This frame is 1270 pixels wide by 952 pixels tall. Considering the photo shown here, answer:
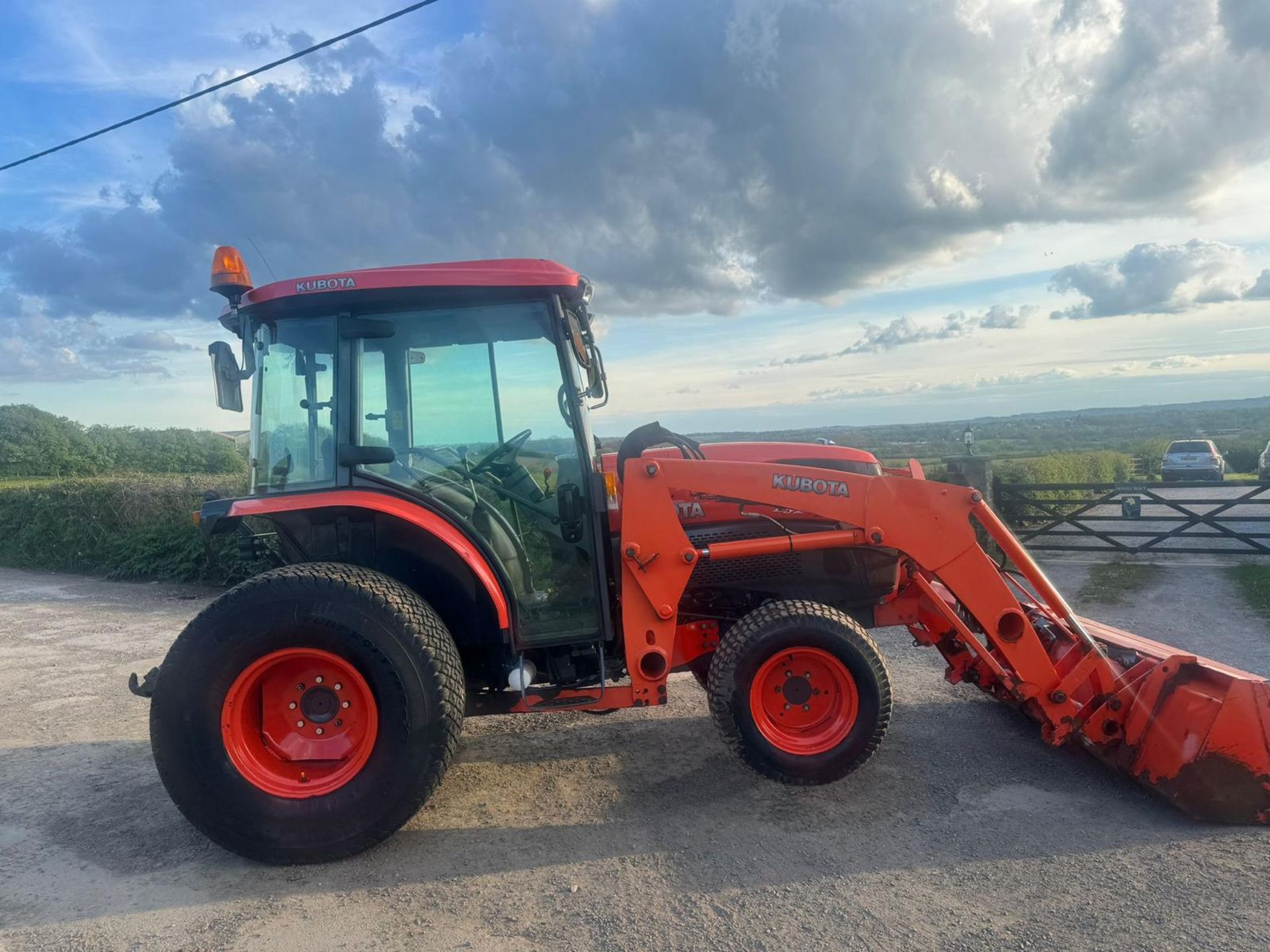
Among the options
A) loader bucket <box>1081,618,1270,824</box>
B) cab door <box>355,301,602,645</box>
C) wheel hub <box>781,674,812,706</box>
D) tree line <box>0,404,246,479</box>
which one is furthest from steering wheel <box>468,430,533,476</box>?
tree line <box>0,404,246,479</box>

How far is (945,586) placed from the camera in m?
4.52

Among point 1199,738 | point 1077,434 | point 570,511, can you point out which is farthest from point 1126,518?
point 1077,434

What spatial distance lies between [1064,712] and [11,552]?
15.9 metres

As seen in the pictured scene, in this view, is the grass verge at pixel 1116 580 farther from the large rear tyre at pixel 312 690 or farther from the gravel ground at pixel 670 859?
the large rear tyre at pixel 312 690

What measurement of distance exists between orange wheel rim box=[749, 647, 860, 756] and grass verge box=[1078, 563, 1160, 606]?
19.9 feet

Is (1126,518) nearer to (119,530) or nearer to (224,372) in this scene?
(224,372)

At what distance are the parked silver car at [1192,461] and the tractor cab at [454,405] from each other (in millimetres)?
25385

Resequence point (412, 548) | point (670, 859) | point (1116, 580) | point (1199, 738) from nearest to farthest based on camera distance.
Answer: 1. point (670, 859)
2. point (1199, 738)
3. point (412, 548)
4. point (1116, 580)

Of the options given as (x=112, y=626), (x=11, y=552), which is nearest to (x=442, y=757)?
(x=112, y=626)

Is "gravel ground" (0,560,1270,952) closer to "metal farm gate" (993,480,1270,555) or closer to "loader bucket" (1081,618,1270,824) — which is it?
"loader bucket" (1081,618,1270,824)

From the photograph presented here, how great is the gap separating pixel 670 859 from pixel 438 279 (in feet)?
9.03

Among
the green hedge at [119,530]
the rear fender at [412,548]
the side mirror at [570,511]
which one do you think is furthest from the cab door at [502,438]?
the green hedge at [119,530]

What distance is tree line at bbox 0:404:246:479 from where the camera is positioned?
60.4 ft

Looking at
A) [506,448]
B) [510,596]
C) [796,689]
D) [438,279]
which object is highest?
[438,279]
